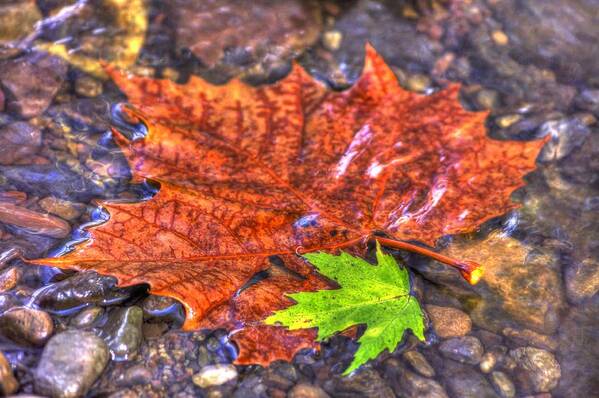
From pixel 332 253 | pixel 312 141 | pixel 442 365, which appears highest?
pixel 312 141

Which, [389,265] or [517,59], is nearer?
[389,265]

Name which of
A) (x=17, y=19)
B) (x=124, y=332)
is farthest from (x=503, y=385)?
(x=17, y=19)

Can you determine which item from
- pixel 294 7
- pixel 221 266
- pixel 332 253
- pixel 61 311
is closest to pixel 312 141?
pixel 332 253

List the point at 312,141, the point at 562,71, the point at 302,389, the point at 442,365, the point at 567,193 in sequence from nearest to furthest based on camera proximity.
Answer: the point at 302,389, the point at 442,365, the point at 312,141, the point at 567,193, the point at 562,71

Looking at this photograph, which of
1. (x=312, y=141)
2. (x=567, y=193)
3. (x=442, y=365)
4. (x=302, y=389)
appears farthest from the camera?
(x=567, y=193)

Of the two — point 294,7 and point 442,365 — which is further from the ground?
point 294,7

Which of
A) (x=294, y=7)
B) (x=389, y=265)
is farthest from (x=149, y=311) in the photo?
(x=294, y=7)

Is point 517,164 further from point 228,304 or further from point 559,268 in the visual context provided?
point 228,304
